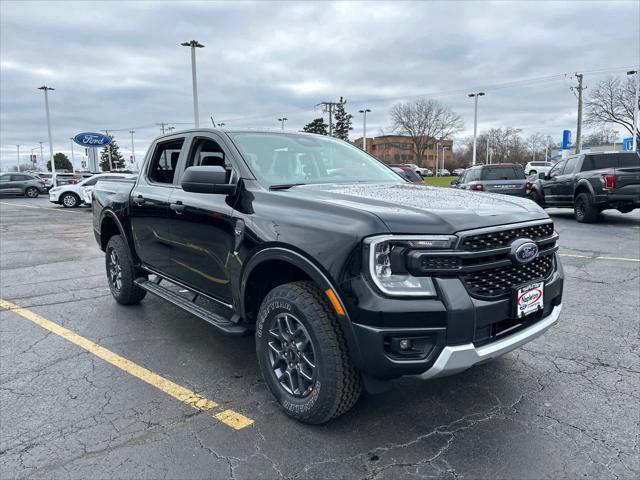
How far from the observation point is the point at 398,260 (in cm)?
246

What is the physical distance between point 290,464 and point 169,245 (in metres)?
2.35

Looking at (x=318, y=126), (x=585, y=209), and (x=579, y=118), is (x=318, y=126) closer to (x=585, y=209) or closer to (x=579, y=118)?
(x=579, y=118)

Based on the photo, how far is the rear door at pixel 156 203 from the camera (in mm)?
4328

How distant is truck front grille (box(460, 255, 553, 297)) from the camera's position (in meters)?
2.54

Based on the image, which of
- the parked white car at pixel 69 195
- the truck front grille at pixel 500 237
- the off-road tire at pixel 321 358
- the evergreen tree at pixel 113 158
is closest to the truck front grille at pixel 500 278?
the truck front grille at pixel 500 237

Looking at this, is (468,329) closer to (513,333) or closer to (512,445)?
(513,333)

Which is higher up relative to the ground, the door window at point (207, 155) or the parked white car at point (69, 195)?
the door window at point (207, 155)

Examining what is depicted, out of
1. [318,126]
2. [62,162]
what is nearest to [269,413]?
[318,126]

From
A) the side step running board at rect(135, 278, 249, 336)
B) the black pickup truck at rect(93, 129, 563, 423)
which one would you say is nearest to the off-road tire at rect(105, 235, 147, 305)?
the side step running board at rect(135, 278, 249, 336)

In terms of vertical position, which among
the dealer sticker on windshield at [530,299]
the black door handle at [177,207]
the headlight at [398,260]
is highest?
the black door handle at [177,207]

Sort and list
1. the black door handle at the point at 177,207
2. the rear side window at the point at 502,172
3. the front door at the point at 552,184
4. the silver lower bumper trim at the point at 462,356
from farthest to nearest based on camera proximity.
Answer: the rear side window at the point at 502,172 < the front door at the point at 552,184 < the black door handle at the point at 177,207 < the silver lower bumper trim at the point at 462,356

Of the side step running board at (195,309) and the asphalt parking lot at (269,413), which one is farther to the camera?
the side step running board at (195,309)

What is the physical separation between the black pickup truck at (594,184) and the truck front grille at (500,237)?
10.0 meters

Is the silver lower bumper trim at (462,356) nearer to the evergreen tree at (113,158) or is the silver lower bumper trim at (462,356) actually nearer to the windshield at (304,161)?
the windshield at (304,161)
